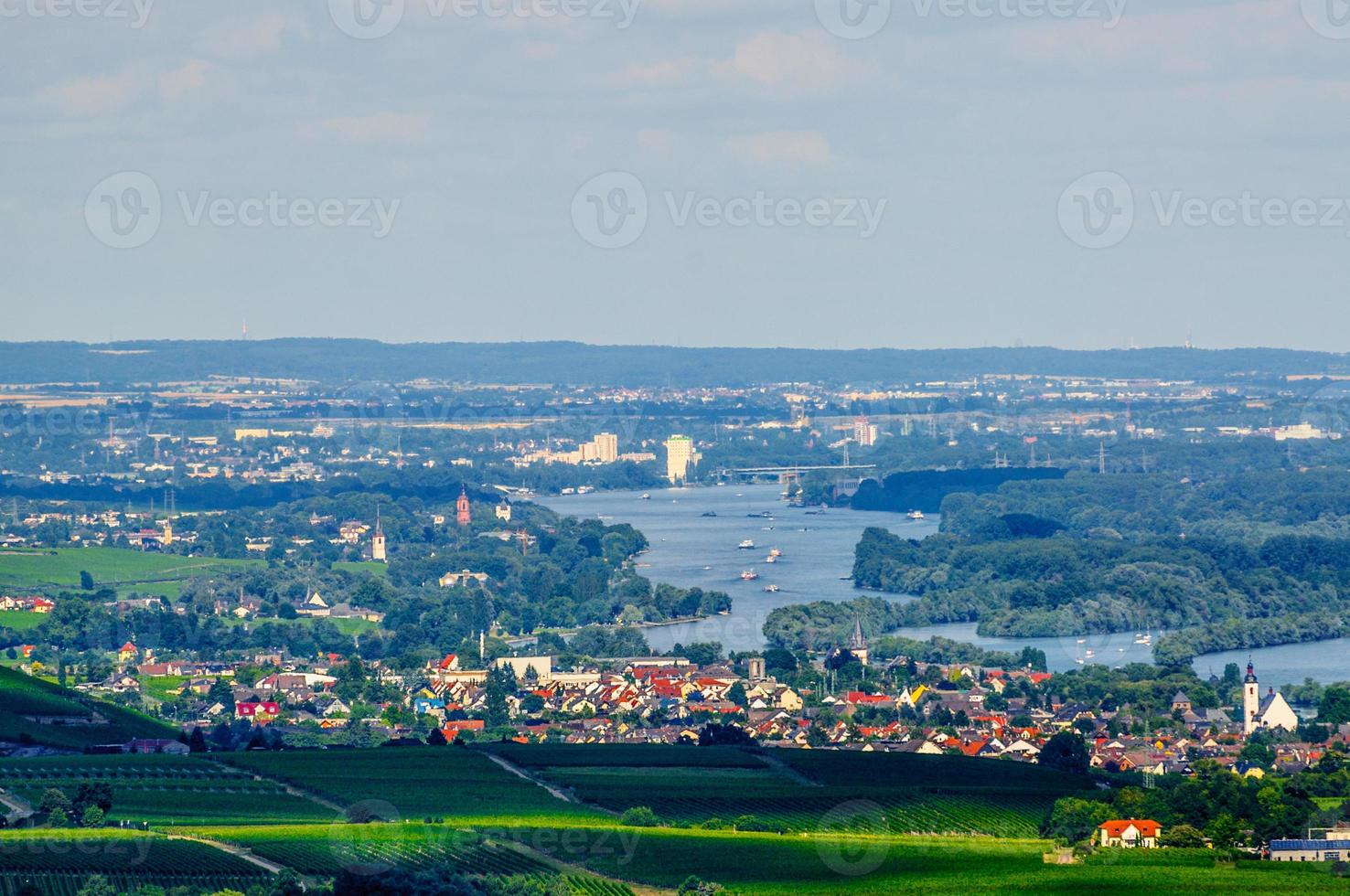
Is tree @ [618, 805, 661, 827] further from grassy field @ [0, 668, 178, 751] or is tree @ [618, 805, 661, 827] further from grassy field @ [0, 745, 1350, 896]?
grassy field @ [0, 668, 178, 751]

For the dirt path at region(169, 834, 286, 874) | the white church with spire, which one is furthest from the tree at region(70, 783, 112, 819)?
the white church with spire

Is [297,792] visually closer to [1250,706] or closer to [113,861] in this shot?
[113,861]

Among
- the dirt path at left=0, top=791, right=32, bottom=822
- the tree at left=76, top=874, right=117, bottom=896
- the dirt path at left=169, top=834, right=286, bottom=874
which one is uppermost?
the tree at left=76, top=874, right=117, bottom=896

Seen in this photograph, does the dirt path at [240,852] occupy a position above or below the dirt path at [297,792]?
above

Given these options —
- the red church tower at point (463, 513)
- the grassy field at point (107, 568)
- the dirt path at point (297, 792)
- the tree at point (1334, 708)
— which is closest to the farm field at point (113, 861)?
the dirt path at point (297, 792)

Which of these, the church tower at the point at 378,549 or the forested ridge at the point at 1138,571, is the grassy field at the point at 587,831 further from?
the church tower at the point at 378,549
